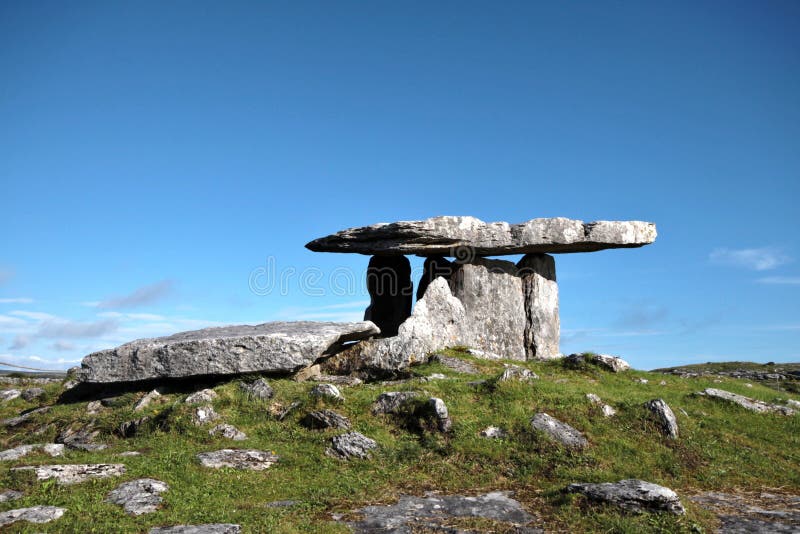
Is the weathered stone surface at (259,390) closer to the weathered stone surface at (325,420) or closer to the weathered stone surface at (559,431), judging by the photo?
the weathered stone surface at (325,420)

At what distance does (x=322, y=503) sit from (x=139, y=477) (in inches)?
136

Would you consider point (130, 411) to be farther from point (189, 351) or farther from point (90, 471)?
point (90, 471)

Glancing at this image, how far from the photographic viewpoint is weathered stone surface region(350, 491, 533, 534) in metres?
8.92

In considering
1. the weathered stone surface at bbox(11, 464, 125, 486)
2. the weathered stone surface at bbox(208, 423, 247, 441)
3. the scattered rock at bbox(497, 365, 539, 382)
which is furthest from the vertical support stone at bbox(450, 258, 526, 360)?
the weathered stone surface at bbox(11, 464, 125, 486)

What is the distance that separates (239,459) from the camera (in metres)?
11.7

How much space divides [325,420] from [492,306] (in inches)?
512

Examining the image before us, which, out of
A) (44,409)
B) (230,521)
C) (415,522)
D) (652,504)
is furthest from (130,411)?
(652,504)

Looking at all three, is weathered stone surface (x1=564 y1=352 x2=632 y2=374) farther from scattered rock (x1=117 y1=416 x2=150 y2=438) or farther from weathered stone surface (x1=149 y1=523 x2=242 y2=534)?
weathered stone surface (x1=149 y1=523 x2=242 y2=534)

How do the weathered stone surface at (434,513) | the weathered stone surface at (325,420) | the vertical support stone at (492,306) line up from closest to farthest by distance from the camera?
the weathered stone surface at (434,513) < the weathered stone surface at (325,420) < the vertical support stone at (492,306)

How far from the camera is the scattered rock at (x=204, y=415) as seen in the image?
13.6 meters

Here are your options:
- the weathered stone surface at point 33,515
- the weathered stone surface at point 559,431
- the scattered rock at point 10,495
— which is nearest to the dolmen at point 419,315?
the weathered stone surface at point 559,431

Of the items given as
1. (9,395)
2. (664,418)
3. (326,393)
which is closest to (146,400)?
(326,393)

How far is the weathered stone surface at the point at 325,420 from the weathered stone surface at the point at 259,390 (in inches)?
78.5

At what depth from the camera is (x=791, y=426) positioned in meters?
15.4
